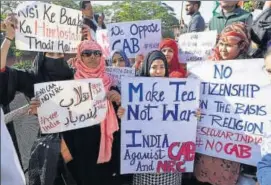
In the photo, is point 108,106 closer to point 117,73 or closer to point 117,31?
point 117,73

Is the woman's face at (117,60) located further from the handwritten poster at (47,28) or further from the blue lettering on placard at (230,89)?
the blue lettering on placard at (230,89)

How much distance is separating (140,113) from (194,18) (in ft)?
8.10

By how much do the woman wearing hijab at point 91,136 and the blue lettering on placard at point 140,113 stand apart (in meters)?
0.11

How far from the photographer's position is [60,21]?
3.14 m

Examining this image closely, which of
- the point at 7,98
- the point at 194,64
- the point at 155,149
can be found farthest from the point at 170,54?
the point at 7,98

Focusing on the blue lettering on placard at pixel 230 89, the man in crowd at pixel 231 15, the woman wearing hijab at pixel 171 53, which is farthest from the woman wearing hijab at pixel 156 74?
the man in crowd at pixel 231 15

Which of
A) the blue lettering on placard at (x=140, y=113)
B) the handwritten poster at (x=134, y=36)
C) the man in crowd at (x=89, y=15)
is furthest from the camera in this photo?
the man in crowd at (x=89, y=15)

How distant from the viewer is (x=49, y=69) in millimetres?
3014

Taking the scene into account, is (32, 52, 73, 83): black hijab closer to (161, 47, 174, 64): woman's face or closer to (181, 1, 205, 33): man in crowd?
(161, 47, 174, 64): woman's face

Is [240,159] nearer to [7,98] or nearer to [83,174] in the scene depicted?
[83,174]

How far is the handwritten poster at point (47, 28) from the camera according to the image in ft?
9.46

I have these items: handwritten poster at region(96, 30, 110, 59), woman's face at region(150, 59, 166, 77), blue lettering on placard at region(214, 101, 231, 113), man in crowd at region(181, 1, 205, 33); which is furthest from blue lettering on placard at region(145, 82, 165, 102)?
man in crowd at region(181, 1, 205, 33)

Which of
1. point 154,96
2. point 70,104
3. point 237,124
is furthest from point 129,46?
point 237,124

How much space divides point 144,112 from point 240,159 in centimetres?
84
